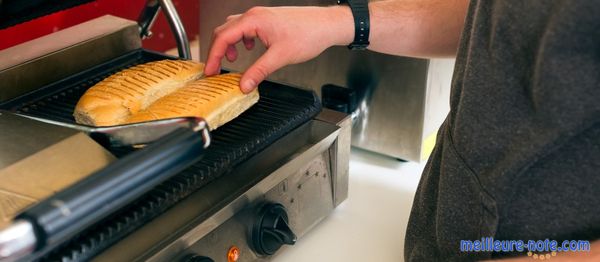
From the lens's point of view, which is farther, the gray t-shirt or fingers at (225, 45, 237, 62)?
fingers at (225, 45, 237, 62)

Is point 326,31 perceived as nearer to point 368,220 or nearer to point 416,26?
point 416,26

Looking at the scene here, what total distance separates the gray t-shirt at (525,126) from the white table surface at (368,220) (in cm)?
21

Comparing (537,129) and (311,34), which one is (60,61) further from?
(537,129)

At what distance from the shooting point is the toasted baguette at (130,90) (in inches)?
38.9

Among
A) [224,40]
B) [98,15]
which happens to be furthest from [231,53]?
[98,15]

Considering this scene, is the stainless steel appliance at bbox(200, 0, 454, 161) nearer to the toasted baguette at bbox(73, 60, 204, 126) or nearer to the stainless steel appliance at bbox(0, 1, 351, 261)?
the stainless steel appliance at bbox(0, 1, 351, 261)

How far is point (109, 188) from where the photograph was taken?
0.59 m

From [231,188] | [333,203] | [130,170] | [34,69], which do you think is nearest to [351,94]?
[333,203]

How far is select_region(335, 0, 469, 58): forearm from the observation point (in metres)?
1.09

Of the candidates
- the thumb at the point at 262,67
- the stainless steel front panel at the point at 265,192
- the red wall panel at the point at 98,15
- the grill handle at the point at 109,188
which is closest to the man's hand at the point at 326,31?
the thumb at the point at 262,67

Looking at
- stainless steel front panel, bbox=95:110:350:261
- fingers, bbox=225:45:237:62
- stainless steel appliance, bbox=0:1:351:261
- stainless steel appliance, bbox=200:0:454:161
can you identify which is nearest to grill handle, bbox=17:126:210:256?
stainless steel appliance, bbox=0:1:351:261

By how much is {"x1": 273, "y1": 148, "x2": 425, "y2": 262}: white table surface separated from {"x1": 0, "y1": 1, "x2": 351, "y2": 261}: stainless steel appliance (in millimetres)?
36

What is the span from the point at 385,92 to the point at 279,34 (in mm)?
374

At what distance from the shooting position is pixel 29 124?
902 mm
